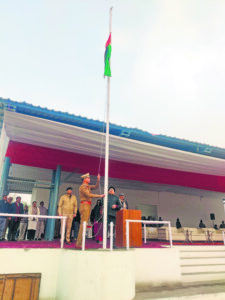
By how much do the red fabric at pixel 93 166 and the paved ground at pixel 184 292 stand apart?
4.50 m

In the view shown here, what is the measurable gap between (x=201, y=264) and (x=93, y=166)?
458 centimetres

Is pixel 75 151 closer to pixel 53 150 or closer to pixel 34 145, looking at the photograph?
pixel 53 150

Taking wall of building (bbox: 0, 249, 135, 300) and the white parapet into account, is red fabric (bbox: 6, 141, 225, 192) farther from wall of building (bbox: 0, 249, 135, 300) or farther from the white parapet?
the white parapet

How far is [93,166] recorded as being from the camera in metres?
8.17

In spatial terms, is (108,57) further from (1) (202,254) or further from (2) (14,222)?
(2) (14,222)

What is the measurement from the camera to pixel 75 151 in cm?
771

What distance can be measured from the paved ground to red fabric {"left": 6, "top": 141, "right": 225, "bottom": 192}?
4.50 metres

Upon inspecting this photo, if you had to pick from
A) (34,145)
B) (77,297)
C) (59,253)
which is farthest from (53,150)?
(77,297)

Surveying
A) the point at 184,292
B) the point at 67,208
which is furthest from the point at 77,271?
the point at 67,208

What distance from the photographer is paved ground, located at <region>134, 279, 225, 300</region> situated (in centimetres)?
395

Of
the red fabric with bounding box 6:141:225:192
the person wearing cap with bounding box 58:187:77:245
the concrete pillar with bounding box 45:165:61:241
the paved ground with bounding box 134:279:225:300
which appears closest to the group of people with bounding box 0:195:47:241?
the concrete pillar with bounding box 45:165:61:241

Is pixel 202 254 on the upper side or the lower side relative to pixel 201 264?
upper

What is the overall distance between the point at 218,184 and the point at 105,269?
7.93 metres

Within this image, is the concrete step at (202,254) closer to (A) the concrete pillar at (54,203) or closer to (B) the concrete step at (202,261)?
(B) the concrete step at (202,261)
